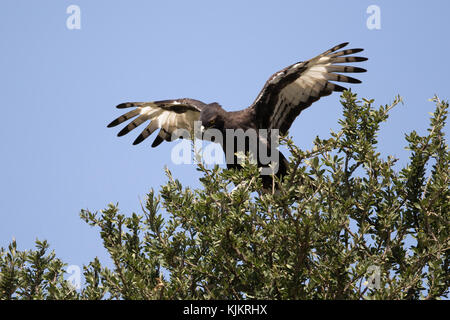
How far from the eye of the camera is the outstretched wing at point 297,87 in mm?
9328

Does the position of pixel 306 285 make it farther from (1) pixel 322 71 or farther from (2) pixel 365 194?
(1) pixel 322 71

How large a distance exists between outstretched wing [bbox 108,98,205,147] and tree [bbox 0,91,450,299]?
449 centimetres

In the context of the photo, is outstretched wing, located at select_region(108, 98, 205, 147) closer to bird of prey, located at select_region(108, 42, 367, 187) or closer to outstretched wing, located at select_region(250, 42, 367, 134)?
bird of prey, located at select_region(108, 42, 367, 187)

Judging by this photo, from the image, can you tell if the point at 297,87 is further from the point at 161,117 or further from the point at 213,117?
the point at 161,117

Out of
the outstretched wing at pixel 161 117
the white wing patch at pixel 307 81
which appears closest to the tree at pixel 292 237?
the white wing patch at pixel 307 81

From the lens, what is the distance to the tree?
247 inches

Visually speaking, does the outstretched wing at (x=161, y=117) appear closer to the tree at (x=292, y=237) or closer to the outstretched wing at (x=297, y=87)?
the outstretched wing at (x=297, y=87)

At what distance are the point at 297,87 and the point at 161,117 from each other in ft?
10.9

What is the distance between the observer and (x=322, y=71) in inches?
372

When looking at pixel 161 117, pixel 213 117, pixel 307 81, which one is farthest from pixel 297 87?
pixel 161 117

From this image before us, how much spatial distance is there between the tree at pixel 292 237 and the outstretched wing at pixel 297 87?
194cm

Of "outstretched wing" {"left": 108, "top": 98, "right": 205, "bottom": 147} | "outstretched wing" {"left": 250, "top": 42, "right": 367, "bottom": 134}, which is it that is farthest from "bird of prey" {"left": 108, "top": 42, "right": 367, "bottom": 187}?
"outstretched wing" {"left": 108, "top": 98, "right": 205, "bottom": 147}

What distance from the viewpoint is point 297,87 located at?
380 inches
